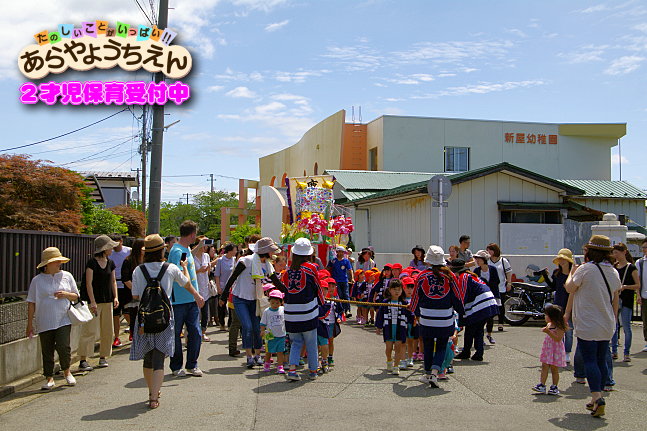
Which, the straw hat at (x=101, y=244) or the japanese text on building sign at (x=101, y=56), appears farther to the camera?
the japanese text on building sign at (x=101, y=56)

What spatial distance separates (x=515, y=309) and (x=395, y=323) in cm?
650

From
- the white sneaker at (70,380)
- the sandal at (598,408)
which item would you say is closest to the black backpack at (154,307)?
the white sneaker at (70,380)

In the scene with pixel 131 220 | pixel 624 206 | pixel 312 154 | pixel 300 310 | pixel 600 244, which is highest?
pixel 312 154

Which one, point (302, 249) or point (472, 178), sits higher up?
point (472, 178)

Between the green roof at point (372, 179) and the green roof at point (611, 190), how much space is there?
296 inches

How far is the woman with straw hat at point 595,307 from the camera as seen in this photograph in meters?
6.88

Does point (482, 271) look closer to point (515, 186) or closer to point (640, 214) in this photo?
point (515, 186)

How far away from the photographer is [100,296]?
966cm

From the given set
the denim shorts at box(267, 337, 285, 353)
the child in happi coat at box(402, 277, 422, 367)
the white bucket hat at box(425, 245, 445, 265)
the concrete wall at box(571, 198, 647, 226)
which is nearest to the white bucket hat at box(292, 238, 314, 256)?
the denim shorts at box(267, 337, 285, 353)

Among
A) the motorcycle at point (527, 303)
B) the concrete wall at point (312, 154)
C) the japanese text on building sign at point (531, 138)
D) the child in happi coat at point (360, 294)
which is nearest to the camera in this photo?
the motorcycle at point (527, 303)

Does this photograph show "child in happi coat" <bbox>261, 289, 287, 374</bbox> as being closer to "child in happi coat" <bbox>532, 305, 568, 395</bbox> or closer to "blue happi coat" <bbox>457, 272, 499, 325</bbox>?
"blue happi coat" <bbox>457, 272, 499, 325</bbox>

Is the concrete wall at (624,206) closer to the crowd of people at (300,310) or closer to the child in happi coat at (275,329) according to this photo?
the crowd of people at (300,310)

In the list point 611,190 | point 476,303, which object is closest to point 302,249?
point 476,303

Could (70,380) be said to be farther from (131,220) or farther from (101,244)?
(131,220)
